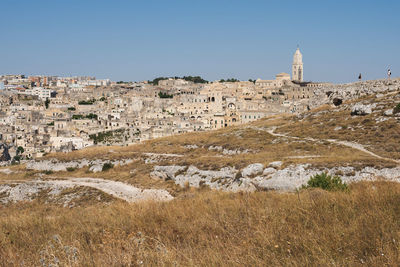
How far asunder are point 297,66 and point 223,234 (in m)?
185

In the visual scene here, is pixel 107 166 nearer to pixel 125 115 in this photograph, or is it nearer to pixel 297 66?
pixel 125 115

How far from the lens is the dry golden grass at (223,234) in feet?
15.0

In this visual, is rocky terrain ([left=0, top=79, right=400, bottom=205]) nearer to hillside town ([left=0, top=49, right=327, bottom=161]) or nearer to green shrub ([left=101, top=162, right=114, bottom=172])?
green shrub ([left=101, top=162, right=114, bottom=172])

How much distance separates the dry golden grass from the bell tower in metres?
181

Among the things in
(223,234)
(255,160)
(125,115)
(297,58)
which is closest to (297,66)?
(297,58)

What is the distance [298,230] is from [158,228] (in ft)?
8.11

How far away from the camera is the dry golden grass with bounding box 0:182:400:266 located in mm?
4559

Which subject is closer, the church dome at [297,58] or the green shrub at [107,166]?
the green shrub at [107,166]

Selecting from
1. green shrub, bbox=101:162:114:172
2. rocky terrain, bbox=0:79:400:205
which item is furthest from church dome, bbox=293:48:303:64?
green shrub, bbox=101:162:114:172

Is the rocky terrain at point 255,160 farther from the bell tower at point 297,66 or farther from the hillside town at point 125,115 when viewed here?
the bell tower at point 297,66

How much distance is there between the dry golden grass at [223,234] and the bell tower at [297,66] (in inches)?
7116

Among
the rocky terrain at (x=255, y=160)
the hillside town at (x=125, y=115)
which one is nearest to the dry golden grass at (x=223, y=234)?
the rocky terrain at (x=255, y=160)

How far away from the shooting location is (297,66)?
181 metres

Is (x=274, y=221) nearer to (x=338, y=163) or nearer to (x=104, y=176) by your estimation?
(x=338, y=163)
